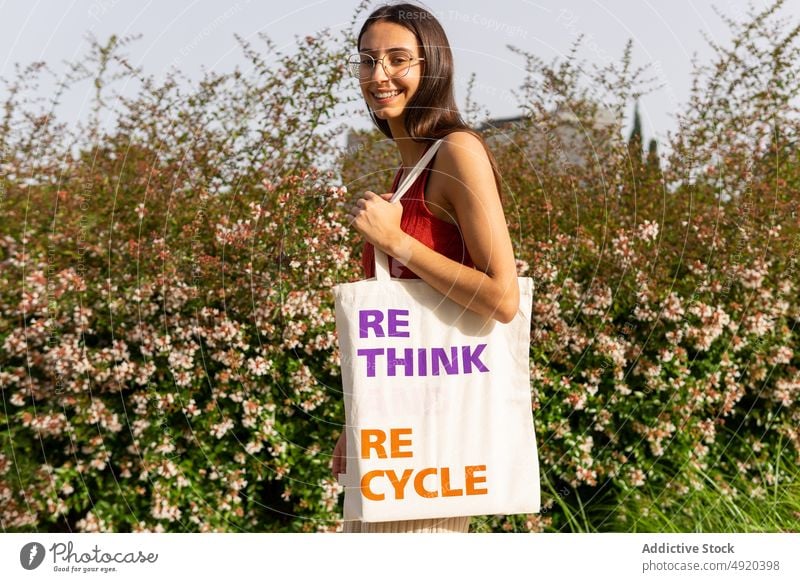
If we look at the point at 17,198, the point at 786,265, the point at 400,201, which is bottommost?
the point at 400,201

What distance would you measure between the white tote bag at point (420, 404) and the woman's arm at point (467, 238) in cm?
4

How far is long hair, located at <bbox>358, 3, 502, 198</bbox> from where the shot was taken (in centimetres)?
179

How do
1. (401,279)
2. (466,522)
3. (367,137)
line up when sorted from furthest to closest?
(367,137) < (466,522) < (401,279)

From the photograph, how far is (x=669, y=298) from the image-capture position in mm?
3646

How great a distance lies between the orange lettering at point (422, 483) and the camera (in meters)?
1.65

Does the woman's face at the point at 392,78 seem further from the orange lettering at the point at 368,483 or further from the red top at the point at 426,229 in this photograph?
the orange lettering at the point at 368,483

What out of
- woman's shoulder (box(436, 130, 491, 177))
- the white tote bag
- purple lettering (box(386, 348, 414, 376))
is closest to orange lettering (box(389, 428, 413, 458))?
the white tote bag

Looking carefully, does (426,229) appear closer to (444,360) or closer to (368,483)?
(444,360)

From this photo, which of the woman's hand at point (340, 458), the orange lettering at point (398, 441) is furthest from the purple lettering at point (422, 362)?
the woman's hand at point (340, 458)

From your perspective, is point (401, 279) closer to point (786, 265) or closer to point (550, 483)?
point (550, 483)

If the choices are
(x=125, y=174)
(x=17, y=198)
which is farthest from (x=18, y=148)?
(x=125, y=174)

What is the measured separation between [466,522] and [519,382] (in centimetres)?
35

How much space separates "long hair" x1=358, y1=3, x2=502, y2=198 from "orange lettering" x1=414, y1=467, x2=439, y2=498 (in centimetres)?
60

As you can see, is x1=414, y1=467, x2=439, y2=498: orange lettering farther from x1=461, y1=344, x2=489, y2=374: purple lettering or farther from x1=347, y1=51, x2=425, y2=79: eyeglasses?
x1=347, y1=51, x2=425, y2=79: eyeglasses
